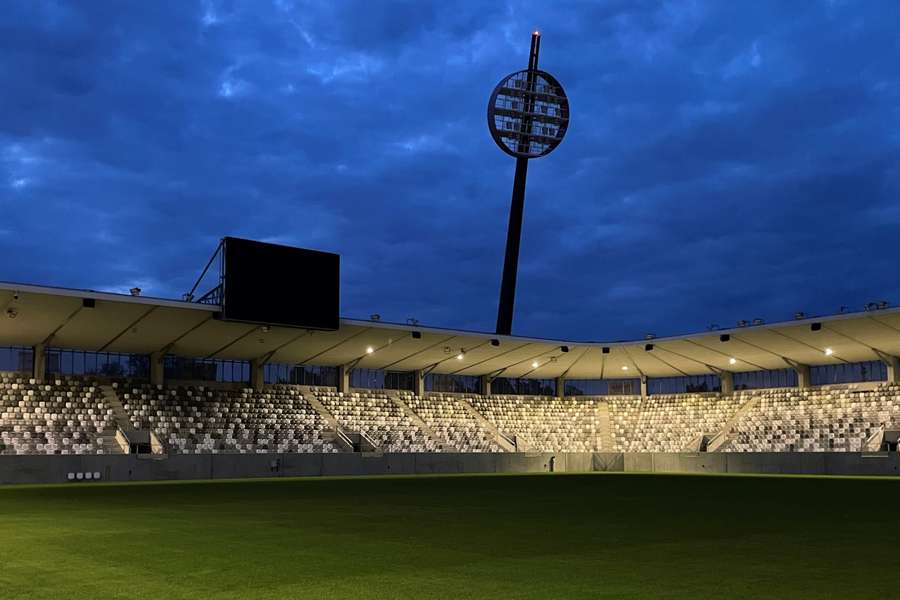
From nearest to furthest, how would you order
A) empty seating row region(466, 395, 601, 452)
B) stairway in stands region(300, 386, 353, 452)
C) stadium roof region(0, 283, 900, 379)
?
stadium roof region(0, 283, 900, 379) → stairway in stands region(300, 386, 353, 452) → empty seating row region(466, 395, 601, 452)

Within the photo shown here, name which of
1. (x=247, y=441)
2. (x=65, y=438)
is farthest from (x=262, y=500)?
(x=247, y=441)

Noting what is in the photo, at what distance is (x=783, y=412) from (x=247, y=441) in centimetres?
3071

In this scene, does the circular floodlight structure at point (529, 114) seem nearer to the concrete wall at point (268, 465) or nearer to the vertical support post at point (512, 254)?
the vertical support post at point (512, 254)

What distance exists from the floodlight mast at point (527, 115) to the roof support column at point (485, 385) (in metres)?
3.15

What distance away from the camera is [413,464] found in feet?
161

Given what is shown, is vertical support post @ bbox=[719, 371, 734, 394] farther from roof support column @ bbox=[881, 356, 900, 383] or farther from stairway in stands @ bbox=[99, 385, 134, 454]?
stairway in stands @ bbox=[99, 385, 134, 454]

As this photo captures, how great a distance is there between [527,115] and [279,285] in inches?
1133

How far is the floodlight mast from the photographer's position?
210 ft

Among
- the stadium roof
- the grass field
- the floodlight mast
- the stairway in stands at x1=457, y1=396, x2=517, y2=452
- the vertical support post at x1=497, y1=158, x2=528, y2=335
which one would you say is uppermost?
the floodlight mast

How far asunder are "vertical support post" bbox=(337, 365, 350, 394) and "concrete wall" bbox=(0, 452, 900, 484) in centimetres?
977

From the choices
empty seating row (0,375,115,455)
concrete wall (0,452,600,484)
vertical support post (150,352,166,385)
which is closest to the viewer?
concrete wall (0,452,600,484)

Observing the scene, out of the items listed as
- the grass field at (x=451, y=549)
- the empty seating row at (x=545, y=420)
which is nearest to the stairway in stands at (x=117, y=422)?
the grass field at (x=451, y=549)

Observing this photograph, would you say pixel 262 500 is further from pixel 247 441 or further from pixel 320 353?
pixel 320 353

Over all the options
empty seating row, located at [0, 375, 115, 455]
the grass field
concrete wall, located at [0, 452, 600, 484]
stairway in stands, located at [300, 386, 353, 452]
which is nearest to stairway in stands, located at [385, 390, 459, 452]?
concrete wall, located at [0, 452, 600, 484]
